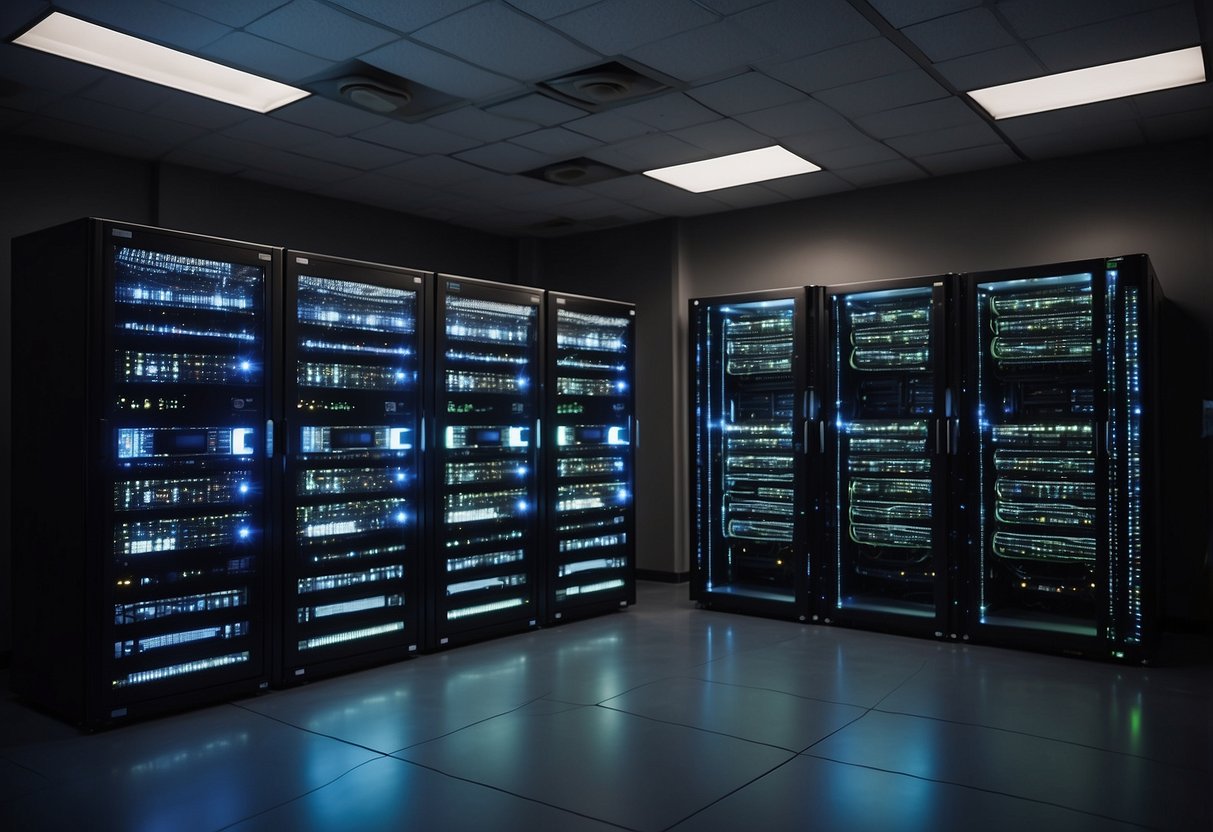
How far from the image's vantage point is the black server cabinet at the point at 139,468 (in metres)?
3.87

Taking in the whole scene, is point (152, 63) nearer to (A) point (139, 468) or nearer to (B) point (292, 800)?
(A) point (139, 468)

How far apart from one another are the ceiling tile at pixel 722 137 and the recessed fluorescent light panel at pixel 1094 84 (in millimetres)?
1310

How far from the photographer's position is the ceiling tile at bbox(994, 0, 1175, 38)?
12.5 ft

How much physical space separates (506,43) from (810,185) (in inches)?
129

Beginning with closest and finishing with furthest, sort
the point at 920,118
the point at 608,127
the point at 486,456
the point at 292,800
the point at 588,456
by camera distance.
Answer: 1. the point at 292,800
2. the point at 920,118
3. the point at 608,127
4. the point at 486,456
5. the point at 588,456

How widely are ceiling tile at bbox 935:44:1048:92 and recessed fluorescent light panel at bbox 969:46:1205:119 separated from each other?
0.48ft

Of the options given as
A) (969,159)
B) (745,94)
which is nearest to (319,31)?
(745,94)

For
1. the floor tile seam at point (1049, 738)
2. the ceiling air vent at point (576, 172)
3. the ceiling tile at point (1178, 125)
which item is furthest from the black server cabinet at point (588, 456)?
the ceiling tile at point (1178, 125)

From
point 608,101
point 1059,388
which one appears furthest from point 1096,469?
point 608,101

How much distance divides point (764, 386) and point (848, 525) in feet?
3.83

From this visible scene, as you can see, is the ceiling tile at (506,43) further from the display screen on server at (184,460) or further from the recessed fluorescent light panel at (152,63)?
the display screen on server at (184,460)

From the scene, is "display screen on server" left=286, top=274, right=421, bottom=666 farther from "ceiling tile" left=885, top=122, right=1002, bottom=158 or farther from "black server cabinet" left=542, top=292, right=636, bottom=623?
"ceiling tile" left=885, top=122, right=1002, bottom=158

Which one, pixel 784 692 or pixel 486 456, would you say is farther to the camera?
pixel 486 456

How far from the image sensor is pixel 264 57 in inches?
171
